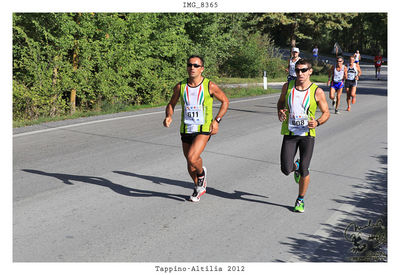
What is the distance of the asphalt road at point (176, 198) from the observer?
508 cm

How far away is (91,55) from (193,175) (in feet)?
30.4

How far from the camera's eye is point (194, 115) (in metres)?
6.55

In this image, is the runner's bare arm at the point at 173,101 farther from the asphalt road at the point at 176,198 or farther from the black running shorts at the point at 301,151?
the black running shorts at the point at 301,151

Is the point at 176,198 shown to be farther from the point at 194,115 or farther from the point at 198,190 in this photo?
the point at 194,115

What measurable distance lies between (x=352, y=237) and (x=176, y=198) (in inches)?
94.4

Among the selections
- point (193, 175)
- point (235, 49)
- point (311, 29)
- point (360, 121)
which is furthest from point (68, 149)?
point (311, 29)

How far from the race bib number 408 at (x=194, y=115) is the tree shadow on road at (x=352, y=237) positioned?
1.98m

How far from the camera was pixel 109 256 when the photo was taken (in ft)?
15.9

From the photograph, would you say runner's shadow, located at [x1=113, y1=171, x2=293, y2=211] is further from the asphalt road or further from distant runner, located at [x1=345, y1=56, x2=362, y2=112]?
distant runner, located at [x1=345, y1=56, x2=362, y2=112]

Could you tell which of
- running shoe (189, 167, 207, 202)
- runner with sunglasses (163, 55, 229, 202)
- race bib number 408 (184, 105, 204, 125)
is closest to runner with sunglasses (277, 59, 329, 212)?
runner with sunglasses (163, 55, 229, 202)

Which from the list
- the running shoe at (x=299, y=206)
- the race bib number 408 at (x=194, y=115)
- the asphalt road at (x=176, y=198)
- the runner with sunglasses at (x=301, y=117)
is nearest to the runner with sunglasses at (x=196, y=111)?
the race bib number 408 at (x=194, y=115)

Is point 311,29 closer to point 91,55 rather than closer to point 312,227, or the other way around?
point 91,55

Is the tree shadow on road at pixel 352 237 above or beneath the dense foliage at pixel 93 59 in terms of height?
beneath

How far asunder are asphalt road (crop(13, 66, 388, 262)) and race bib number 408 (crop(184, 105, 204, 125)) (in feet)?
3.43
